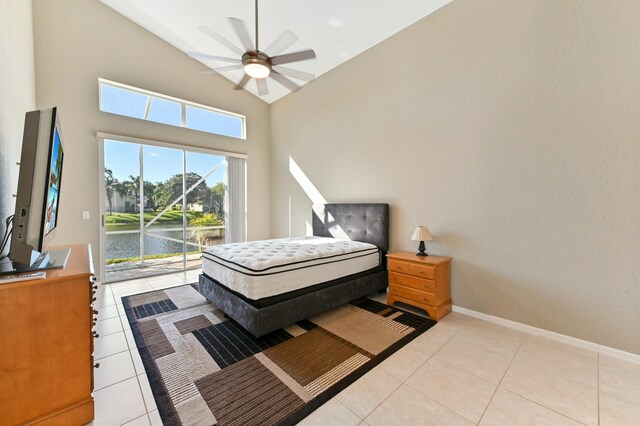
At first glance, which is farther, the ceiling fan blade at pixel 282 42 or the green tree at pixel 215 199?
the green tree at pixel 215 199

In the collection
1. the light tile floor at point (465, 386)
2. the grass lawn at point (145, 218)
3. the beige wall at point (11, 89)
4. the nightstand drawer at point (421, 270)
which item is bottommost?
the light tile floor at point (465, 386)

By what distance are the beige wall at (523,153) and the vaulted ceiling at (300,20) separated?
304mm

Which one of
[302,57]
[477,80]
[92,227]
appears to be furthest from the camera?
[92,227]

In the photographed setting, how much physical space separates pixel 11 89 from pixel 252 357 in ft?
10.3

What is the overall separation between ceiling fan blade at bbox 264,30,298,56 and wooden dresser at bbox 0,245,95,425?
2.40m

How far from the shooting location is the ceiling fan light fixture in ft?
8.11

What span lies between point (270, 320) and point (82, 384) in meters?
1.28

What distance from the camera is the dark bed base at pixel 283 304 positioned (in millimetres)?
2328

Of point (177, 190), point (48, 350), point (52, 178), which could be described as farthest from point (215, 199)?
point (48, 350)

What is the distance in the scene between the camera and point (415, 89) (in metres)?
3.35

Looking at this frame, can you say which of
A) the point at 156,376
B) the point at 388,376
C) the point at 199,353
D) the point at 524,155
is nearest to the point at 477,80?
the point at 524,155

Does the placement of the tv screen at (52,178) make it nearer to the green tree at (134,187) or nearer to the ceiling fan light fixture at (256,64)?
the ceiling fan light fixture at (256,64)

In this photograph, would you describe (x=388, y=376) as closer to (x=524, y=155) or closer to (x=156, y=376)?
(x=156, y=376)

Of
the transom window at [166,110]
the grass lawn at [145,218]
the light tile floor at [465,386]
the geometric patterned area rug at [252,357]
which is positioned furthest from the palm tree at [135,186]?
the light tile floor at [465,386]
